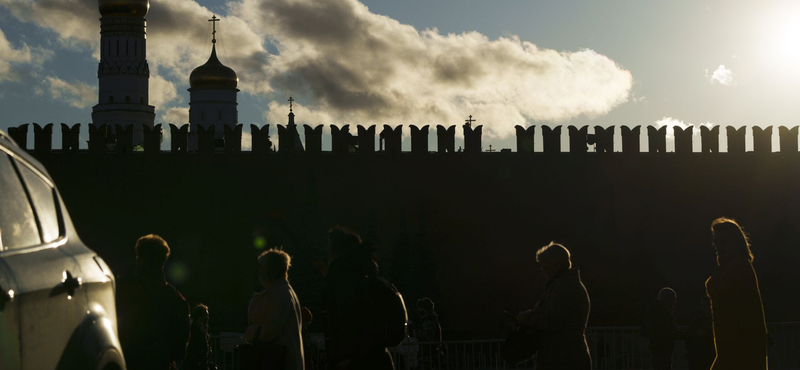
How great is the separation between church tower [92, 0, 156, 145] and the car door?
43.4m

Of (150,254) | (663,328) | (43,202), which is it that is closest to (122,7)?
(663,328)

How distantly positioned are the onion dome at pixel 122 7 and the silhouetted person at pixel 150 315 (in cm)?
4108

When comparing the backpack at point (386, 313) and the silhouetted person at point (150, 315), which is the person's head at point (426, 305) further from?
the backpack at point (386, 313)

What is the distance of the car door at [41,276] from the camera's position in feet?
8.59

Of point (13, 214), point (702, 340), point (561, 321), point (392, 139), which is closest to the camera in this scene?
point (13, 214)

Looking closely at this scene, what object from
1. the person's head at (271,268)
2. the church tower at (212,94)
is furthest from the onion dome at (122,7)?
the person's head at (271,268)

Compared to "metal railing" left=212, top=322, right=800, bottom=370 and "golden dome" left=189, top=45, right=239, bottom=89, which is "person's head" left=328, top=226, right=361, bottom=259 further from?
"golden dome" left=189, top=45, right=239, bottom=89

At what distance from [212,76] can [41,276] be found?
46.5m

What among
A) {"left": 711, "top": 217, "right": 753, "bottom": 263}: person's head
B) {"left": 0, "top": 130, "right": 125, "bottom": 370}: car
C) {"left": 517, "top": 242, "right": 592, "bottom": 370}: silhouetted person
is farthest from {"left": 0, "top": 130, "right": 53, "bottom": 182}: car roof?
{"left": 711, "top": 217, "right": 753, "bottom": 263}: person's head

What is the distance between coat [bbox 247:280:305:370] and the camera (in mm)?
5262

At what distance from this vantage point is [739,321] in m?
4.96

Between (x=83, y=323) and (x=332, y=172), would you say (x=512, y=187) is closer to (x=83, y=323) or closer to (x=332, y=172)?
(x=332, y=172)

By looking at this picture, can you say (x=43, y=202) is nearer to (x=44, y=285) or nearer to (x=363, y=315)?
(x=44, y=285)

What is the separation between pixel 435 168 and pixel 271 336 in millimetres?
17868
